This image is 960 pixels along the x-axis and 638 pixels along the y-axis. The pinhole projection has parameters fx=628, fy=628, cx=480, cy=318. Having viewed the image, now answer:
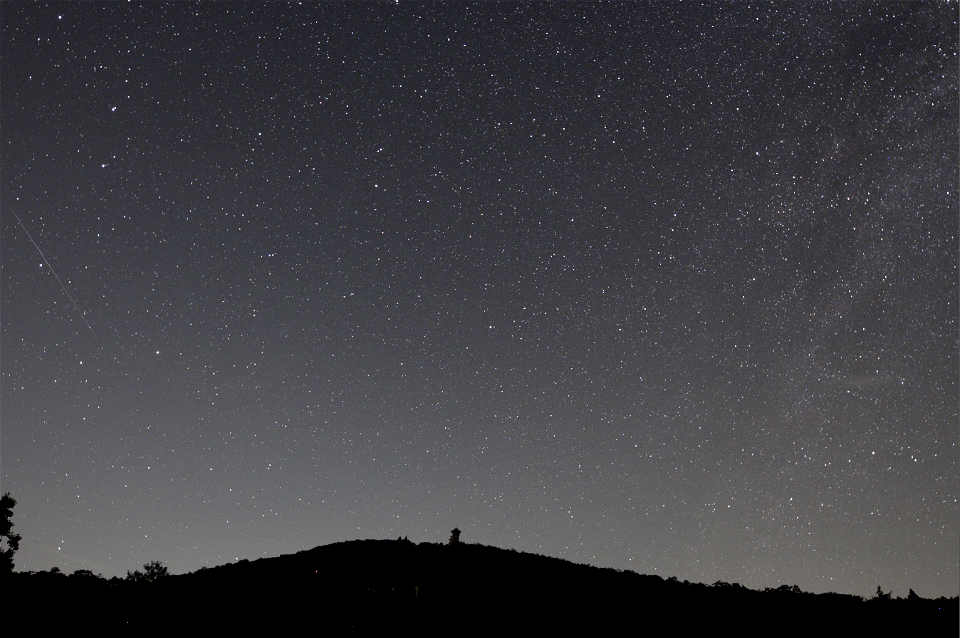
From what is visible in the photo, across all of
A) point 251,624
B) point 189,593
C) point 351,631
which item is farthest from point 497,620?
point 189,593

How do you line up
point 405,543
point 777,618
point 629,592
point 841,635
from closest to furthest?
point 841,635 → point 777,618 → point 629,592 → point 405,543

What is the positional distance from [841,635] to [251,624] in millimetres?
A: 12927

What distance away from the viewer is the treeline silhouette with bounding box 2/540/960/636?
14.1 metres

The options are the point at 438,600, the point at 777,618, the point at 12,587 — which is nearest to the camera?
the point at 777,618

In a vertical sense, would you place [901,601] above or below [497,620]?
above

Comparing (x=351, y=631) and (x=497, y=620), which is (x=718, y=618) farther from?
(x=351, y=631)

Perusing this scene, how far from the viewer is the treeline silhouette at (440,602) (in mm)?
14125

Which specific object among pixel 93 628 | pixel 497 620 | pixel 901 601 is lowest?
pixel 93 628

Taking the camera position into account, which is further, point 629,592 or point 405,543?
point 405,543

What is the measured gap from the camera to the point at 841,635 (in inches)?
516

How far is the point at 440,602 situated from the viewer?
50.7 ft

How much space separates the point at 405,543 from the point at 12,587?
11.6 metres

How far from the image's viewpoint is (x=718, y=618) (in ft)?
48.2

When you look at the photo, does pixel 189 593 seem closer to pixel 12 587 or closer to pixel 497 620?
pixel 12 587
